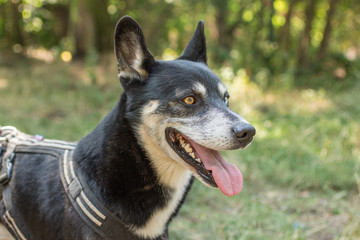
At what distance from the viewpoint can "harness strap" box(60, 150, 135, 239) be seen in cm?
203

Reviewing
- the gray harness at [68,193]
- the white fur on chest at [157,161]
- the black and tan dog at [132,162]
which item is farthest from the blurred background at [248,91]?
the gray harness at [68,193]

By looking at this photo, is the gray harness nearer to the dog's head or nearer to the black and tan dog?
the black and tan dog

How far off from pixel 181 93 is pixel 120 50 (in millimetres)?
481

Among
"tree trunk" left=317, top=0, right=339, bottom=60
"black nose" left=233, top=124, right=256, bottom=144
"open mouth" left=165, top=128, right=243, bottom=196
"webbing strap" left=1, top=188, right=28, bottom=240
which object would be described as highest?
"black nose" left=233, top=124, right=256, bottom=144

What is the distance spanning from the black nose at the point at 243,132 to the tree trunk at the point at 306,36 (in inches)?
327

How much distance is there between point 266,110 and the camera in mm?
6613

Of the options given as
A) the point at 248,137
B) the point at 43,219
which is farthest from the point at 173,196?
the point at 43,219

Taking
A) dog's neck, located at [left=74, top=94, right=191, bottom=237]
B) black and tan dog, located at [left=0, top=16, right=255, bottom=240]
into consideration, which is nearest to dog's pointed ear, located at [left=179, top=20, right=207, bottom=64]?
black and tan dog, located at [left=0, top=16, right=255, bottom=240]

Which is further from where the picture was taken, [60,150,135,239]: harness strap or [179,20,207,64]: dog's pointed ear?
[179,20,207,64]: dog's pointed ear

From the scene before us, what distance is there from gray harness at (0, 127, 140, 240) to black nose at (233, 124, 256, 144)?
2.77ft

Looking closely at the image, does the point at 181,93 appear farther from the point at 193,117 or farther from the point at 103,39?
the point at 103,39

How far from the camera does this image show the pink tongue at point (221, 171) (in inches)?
85.3

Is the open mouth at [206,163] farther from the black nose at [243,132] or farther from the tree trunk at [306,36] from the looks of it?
the tree trunk at [306,36]

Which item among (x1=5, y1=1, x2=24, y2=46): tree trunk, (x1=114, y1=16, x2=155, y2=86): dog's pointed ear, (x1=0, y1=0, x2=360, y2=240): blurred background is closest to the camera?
(x1=114, y1=16, x2=155, y2=86): dog's pointed ear
